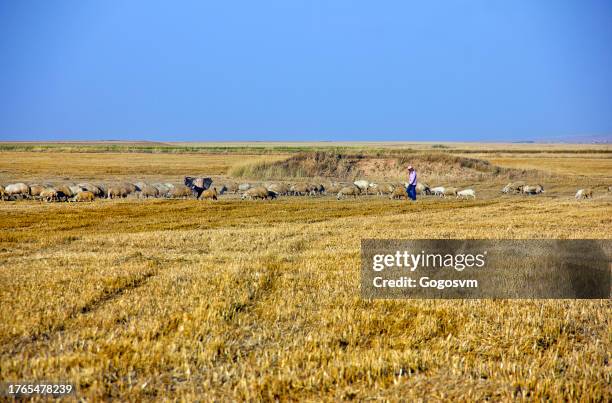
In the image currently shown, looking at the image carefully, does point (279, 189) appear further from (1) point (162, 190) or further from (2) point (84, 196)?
(2) point (84, 196)

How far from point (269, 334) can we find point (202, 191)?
28695 millimetres

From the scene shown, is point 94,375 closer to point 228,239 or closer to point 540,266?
point 540,266

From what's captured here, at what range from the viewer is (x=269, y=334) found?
267 inches

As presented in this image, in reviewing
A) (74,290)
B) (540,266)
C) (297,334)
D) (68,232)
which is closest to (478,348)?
(297,334)

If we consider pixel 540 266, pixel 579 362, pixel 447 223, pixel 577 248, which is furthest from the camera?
pixel 447 223

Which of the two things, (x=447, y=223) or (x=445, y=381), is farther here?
(x=447, y=223)

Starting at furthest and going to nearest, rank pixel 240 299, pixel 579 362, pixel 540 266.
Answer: pixel 540 266 → pixel 240 299 → pixel 579 362

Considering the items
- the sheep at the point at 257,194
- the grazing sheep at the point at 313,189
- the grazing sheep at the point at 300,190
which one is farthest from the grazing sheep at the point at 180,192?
the grazing sheep at the point at 313,189

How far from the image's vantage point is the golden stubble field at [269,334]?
5.34 meters

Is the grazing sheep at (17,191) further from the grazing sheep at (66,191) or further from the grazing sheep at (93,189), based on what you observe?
the grazing sheep at (93,189)

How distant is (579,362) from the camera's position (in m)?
5.94

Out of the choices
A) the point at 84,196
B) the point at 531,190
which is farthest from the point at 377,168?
the point at 84,196

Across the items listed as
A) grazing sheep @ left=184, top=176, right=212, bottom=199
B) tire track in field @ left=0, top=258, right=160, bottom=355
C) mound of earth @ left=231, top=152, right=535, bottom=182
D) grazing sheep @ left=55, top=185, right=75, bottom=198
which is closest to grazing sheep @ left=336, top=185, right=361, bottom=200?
grazing sheep @ left=184, top=176, right=212, bottom=199

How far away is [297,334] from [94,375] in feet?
7.67
